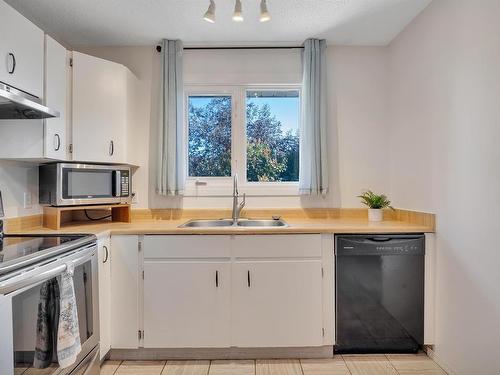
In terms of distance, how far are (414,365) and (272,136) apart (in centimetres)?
195

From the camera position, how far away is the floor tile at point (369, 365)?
7.00 feet

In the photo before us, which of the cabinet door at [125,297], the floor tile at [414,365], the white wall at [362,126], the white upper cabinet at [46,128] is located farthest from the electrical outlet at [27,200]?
the floor tile at [414,365]

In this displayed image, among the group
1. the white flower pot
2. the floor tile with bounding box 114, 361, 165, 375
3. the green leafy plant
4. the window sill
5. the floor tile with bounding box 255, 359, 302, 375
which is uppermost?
the window sill

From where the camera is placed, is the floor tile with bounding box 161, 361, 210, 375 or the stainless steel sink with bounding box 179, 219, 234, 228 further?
the stainless steel sink with bounding box 179, 219, 234, 228

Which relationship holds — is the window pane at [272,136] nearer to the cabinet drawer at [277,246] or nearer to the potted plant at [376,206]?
the potted plant at [376,206]

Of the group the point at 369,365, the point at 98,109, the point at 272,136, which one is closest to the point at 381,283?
the point at 369,365

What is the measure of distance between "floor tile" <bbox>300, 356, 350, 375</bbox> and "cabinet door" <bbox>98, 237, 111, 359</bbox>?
1.26 meters

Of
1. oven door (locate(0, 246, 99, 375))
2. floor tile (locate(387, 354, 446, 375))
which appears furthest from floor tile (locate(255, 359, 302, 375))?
oven door (locate(0, 246, 99, 375))

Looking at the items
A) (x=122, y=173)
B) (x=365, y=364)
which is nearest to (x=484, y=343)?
(x=365, y=364)

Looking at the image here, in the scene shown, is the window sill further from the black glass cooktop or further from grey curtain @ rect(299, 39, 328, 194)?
the black glass cooktop

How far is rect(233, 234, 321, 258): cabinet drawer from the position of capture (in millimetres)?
2242

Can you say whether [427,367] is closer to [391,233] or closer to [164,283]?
[391,233]

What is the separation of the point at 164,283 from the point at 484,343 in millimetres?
1831

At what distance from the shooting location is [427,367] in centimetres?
217
